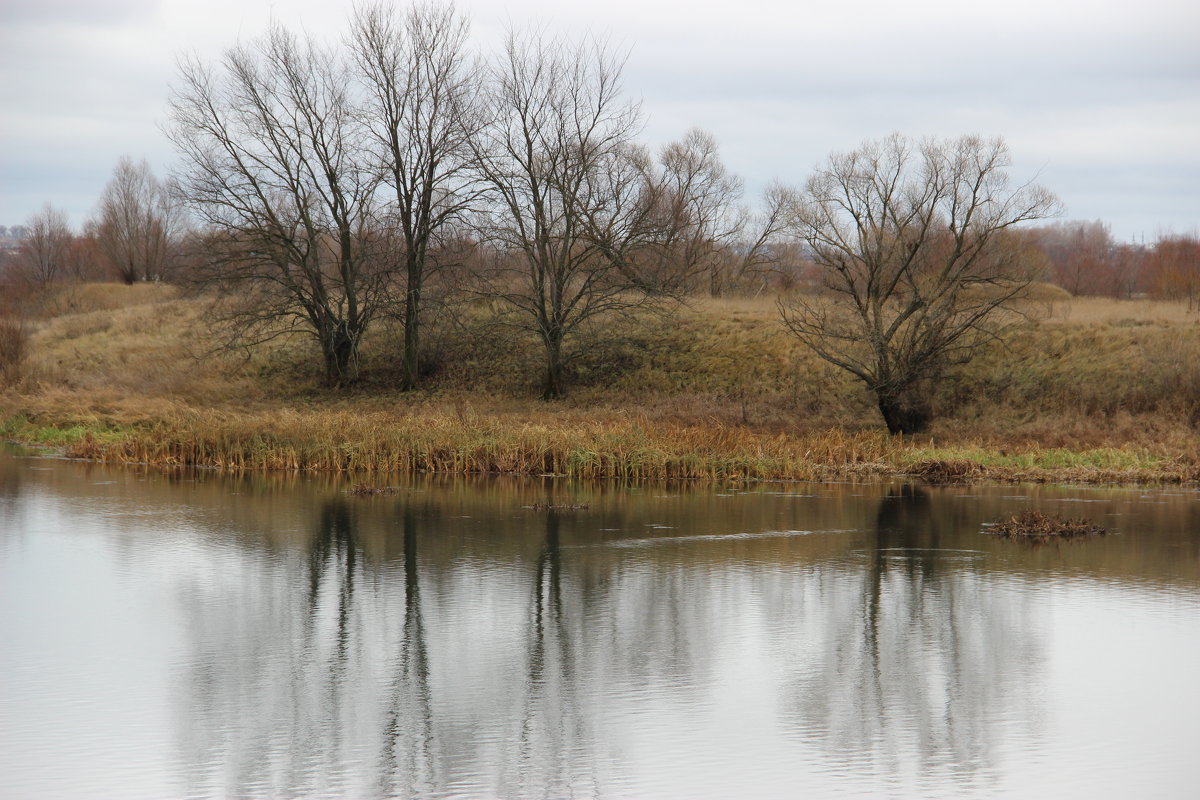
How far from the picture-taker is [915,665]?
9.85m

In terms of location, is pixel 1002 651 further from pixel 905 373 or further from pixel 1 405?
pixel 1 405

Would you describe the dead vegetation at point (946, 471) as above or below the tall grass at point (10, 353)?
below

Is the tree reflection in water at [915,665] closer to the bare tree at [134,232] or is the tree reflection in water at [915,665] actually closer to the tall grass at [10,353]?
the tall grass at [10,353]

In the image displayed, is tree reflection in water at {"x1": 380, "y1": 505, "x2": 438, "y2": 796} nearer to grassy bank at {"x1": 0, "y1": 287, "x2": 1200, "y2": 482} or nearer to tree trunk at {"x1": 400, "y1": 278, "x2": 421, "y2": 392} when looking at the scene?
grassy bank at {"x1": 0, "y1": 287, "x2": 1200, "y2": 482}

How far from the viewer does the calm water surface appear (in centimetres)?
718

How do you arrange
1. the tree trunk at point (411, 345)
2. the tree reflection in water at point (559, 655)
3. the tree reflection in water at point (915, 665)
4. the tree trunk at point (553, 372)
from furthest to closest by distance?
the tree trunk at point (411, 345)
the tree trunk at point (553, 372)
the tree reflection in water at point (915, 665)
the tree reflection in water at point (559, 655)

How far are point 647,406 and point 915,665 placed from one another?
88.8 feet

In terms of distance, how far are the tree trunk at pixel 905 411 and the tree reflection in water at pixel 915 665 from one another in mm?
16918

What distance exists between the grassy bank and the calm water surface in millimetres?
6672

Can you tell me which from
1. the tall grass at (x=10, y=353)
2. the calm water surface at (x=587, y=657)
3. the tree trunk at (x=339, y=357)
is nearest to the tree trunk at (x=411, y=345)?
the tree trunk at (x=339, y=357)

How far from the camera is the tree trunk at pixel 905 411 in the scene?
31625 millimetres

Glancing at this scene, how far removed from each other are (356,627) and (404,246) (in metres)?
33.5

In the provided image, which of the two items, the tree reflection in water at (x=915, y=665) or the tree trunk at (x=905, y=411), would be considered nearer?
the tree reflection in water at (x=915, y=665)

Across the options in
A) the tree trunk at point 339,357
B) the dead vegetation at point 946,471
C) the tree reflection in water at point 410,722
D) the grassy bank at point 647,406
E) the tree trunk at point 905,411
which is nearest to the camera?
the tree reflection in water at point 410,722
